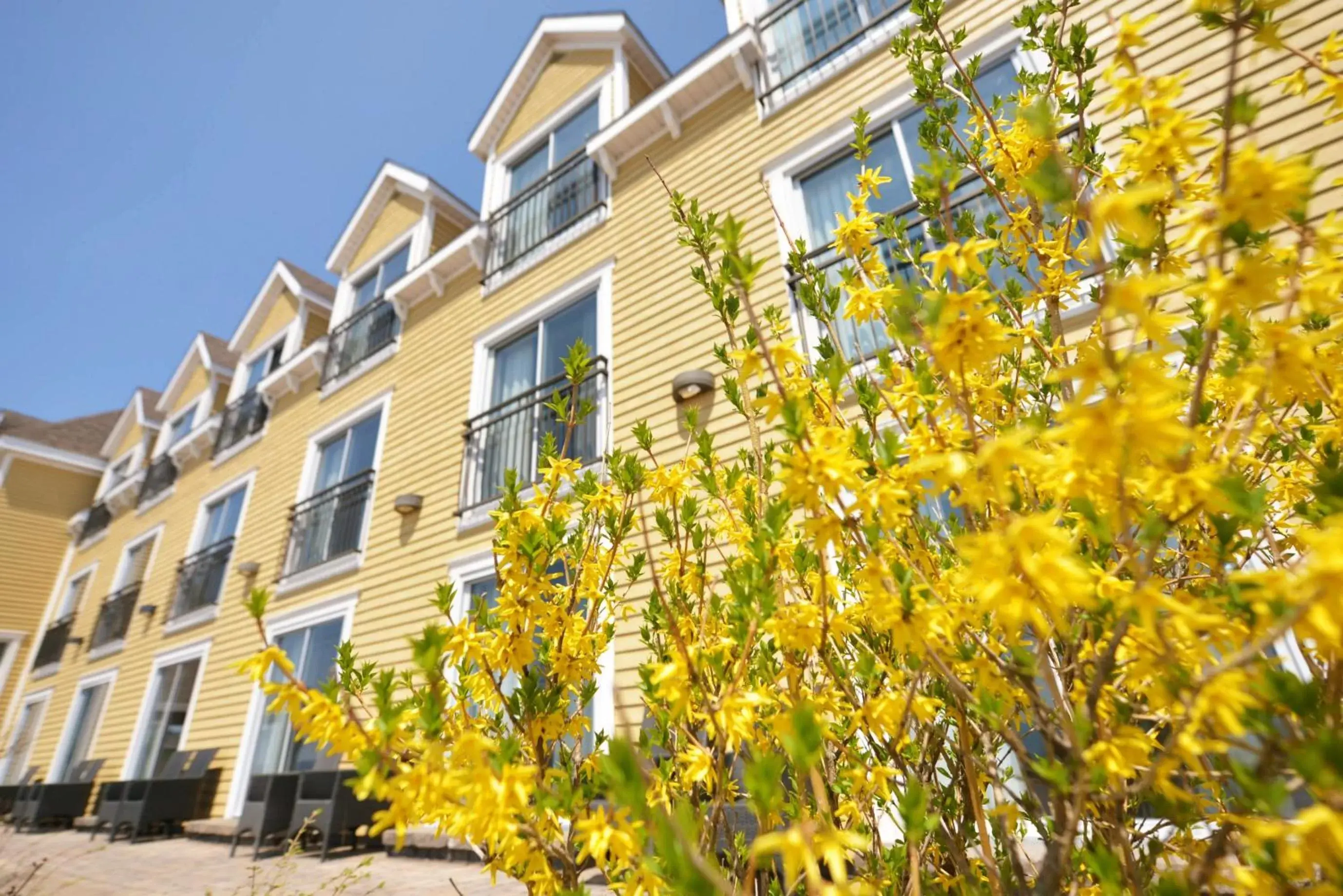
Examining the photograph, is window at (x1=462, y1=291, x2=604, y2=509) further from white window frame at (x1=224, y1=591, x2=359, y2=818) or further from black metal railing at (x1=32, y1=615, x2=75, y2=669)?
black metal railing at (x1=32, y1=615, x2=75, y2=669)

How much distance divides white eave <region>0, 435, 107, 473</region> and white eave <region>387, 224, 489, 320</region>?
51.3ft

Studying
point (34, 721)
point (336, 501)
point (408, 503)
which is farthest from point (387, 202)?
point (34, 721)

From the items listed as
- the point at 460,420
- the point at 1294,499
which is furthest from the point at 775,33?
the point at 1294,499

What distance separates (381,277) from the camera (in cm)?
1050

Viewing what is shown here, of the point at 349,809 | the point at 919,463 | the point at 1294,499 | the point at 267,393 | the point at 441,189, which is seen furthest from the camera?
the point at 267,393

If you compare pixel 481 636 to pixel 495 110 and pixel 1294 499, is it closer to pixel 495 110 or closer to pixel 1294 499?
pixel 1294 499

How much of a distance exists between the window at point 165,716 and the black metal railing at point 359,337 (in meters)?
5.28

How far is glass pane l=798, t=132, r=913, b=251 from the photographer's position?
5.03 m

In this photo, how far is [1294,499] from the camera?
1.83m

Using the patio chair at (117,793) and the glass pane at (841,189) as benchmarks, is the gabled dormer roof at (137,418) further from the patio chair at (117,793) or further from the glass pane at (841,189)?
the glass pane at (841,189)

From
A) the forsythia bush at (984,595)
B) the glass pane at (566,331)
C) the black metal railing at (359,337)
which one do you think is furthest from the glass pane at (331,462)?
the forsythia bush at (984,595)

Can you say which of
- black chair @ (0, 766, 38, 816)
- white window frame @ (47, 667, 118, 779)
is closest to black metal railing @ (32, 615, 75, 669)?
white window frame @ (47, 667, 118, 779)

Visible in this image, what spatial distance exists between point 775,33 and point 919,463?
6990 mm

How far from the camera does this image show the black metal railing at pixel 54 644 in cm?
1395
